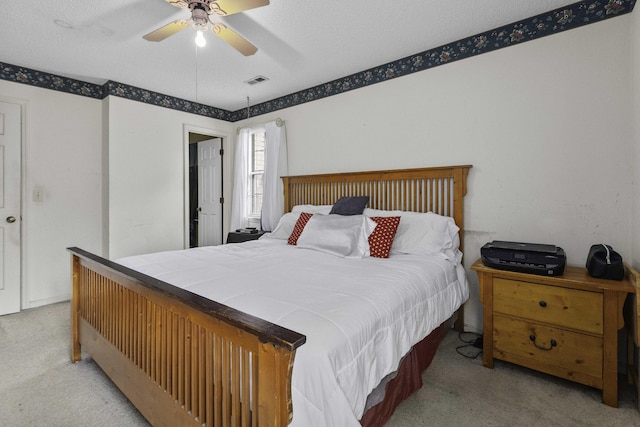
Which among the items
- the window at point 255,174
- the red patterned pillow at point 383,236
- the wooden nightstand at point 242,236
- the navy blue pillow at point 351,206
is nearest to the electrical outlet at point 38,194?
the wooden nightstand at point 242,236

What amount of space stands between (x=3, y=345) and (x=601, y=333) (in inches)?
159

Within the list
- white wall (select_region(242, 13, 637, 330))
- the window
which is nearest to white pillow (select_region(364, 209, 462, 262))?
white wall (select_region(242, 13, 637, 330))

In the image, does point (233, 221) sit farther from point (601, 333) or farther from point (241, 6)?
point (601, 333)

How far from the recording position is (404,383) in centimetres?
Answer: 168

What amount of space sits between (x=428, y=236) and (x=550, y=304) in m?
0.87

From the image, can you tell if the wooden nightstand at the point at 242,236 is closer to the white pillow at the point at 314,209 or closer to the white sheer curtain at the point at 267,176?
the white sheer curtain at the point at 267,176

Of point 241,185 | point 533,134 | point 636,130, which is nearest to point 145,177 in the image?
point 241,185

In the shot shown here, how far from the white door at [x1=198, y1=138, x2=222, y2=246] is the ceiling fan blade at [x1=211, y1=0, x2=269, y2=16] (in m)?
2.95

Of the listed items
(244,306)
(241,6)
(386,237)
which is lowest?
(244,306)

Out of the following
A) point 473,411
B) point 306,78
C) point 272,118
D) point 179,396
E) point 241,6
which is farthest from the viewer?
point 272,118

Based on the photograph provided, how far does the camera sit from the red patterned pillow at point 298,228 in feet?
9.70

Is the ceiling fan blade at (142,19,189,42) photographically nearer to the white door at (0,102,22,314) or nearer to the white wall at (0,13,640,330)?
the white wall at (0,13,640,330)

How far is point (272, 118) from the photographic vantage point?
163 inches

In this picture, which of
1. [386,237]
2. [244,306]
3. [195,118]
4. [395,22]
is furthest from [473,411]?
[195,118]
